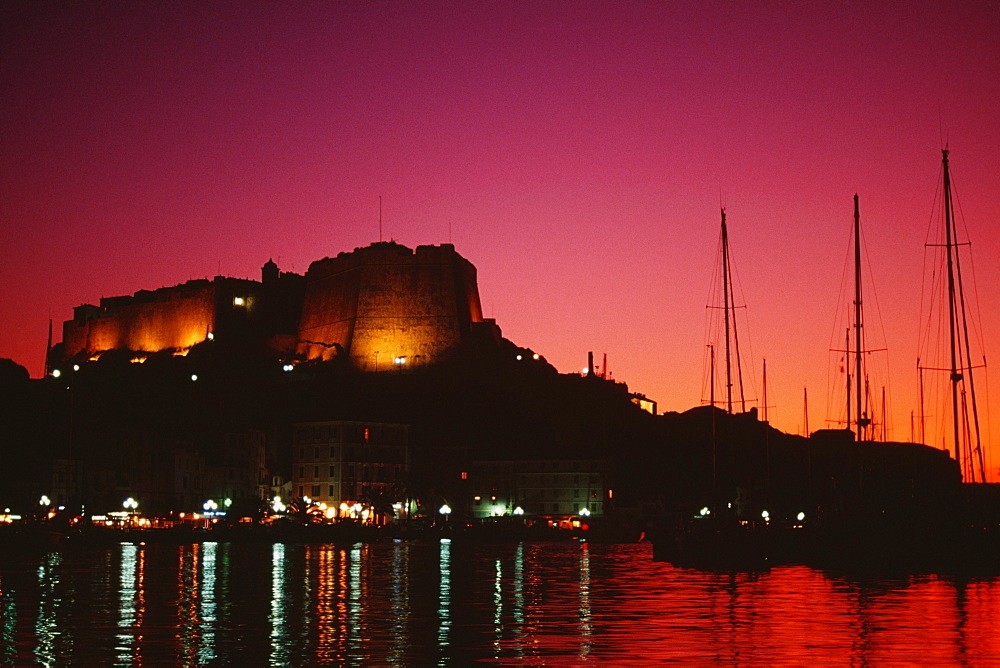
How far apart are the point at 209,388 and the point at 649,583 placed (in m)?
89.9

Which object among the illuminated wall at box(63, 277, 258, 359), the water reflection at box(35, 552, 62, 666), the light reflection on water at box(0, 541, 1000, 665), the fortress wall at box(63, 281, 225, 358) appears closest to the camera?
the water reflection at box(35, 552, 62, 666)

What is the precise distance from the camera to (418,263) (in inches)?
5015

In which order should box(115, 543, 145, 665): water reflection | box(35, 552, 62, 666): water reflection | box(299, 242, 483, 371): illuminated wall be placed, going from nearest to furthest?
box(35, 552, 62, 666): water reflection → box(115, 543, 145, 665): water reflection → box(299, 242, 483, 371): illuminated wall

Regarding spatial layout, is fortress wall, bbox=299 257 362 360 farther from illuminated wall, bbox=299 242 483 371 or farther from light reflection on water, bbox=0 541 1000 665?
light reflection on water, bbox=0 541 1000 665

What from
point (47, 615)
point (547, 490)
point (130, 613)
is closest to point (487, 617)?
point (130, 613)

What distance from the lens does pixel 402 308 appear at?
12669cm

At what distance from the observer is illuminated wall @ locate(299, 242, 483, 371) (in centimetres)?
12619

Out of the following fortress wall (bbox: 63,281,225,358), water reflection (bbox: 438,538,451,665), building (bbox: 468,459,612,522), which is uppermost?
fortress wall (bbox: 63,281,225,358)

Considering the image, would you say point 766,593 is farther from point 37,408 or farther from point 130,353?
point 130,353

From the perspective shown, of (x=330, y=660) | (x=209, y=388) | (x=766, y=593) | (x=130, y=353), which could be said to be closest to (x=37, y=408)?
(x=209, y=388)

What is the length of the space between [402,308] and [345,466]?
27.0 metres

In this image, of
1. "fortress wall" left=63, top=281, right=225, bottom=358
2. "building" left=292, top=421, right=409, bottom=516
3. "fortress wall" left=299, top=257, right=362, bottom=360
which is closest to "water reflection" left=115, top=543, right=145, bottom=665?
"building" left=292, top=421, right=409, bottom=516

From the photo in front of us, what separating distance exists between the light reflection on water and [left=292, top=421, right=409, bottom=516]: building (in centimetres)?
5488

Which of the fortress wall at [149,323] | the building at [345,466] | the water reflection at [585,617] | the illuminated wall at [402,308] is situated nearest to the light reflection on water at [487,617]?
the water reflection at [585,617]
